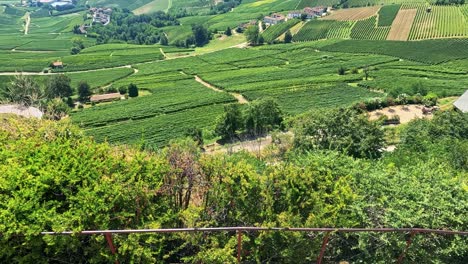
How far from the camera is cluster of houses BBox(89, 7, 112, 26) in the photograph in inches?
6811

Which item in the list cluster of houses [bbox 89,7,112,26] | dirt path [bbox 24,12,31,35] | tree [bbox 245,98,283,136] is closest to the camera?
tree [bbox 245,98,283,136]

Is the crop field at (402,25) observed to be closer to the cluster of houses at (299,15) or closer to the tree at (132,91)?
the cluster of houses at (299,15)

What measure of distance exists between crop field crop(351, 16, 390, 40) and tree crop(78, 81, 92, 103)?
75.9 metres

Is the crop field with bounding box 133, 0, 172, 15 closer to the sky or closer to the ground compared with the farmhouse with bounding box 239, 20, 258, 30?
closer to the sky

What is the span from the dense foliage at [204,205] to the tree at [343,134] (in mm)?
15208

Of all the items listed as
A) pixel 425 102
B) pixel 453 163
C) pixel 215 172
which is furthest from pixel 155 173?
pixel 425 102

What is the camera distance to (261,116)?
1885 inches

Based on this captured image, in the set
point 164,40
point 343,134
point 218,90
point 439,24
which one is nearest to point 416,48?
point 439,24

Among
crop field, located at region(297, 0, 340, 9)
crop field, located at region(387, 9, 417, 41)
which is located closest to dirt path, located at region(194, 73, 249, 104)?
crop field, located at region(387, 9, 417, 41)

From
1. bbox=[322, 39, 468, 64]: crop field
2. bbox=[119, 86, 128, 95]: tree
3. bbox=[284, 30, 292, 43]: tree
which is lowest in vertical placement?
bbox=[119, 86, 128, 95]: tree

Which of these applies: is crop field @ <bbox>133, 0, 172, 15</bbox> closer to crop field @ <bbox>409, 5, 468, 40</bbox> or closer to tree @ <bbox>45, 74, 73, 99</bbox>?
crop field @ <bbox>409, 5, 468, 40</bbox>

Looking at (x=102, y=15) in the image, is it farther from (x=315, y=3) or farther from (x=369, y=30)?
(x=369, y=30)

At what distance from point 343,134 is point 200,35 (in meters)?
106

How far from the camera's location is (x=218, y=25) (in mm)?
145875
